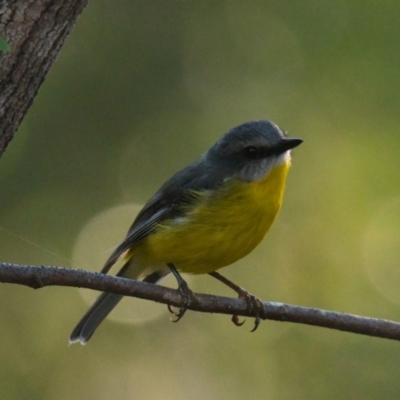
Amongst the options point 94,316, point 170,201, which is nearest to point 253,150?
point 170,201

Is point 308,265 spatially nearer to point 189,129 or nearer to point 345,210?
point 345,210

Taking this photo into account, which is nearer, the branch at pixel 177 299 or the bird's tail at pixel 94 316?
the branch at pixel 177 299

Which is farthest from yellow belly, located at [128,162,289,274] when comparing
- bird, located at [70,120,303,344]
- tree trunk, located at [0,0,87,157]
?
tree trunk, located at [0,0,87,157]

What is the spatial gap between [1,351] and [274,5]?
4.49 meters

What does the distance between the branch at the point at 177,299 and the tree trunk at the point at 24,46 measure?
70 centimetres

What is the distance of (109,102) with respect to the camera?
7.69 metres

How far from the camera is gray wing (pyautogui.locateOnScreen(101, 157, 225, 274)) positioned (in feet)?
16.9

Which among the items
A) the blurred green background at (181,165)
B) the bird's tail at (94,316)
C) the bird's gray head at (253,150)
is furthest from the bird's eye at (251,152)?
the blurred green background at (181,165)

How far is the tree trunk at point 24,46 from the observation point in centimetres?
353

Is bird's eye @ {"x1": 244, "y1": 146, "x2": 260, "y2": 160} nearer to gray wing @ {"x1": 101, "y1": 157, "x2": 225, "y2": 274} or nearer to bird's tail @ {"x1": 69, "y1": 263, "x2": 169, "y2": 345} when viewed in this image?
gray wing @ {"x1": 101, "y1": 157, "x2": 225, "y2": 274}

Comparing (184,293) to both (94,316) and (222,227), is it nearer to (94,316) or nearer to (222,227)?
(222,227)

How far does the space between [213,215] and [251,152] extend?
561mm

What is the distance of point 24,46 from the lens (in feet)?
11.6

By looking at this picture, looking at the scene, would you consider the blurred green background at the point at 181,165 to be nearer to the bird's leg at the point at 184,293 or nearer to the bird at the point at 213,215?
the bird at the point at 213,215
